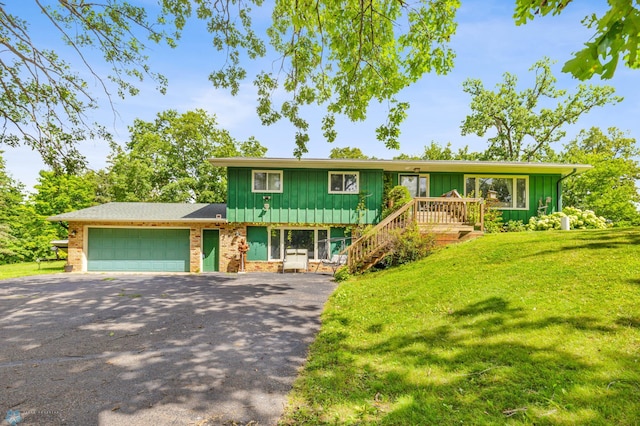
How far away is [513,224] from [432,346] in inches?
463

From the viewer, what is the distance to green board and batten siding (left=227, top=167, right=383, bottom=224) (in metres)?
13.0

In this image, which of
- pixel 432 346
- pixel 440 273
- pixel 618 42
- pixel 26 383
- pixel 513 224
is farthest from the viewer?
pixel 513 224

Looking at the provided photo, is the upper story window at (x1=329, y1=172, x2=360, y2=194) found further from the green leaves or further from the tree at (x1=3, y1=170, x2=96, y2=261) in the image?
the tree at (x1=3, y1=170, x2=96, y2=261)

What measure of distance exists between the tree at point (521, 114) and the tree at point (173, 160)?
790 inches

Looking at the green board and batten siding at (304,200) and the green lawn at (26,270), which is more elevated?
the green board and batten siding at (304,200)

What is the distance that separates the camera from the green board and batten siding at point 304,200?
1296cm

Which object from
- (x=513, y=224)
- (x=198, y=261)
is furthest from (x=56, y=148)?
(x=513, y=224)

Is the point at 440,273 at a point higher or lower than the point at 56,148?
lower

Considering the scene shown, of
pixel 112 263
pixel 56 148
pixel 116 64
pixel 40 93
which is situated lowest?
pixel 112 263

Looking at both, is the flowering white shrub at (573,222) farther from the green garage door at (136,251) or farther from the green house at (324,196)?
the green garage door at (136,251)

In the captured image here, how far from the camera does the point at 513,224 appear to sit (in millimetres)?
12945

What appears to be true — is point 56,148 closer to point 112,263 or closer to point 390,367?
point 390,367

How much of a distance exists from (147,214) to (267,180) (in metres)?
5.89

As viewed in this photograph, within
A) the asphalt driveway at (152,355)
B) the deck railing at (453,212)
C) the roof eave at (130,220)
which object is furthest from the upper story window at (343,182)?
the asphalt driveway at (152,355)
